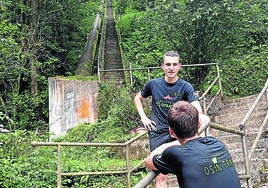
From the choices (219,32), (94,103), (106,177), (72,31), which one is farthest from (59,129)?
(72,31)

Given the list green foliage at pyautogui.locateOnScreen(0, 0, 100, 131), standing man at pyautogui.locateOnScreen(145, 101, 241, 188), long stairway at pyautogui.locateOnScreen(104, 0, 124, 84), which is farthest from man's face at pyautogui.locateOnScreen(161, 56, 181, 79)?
green foliage at pyautogui.locateOnScreen(0, 0, 100, 131)

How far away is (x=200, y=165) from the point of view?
211cm

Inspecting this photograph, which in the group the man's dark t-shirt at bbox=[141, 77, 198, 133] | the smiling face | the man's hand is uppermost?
the smiling face

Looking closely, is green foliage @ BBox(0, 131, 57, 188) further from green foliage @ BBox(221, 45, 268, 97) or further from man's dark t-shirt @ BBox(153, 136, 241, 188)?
green foliage @ BBox(221, 45, 268, 97)

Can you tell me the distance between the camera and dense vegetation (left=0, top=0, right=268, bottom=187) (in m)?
7.09

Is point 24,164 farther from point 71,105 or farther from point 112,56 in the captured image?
point 112,56

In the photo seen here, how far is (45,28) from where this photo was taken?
15422mm

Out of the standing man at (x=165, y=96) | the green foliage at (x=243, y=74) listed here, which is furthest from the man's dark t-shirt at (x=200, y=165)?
the green foliage at (x=243, y=74)

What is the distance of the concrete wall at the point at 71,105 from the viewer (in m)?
11.4

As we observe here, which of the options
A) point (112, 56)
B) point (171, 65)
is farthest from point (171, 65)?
point (112, 56)

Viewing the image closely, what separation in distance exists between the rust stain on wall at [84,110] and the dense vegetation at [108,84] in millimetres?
442

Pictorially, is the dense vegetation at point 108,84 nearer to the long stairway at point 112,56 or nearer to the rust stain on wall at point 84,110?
the rust stain on wall at point 84,110

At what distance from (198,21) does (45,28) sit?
6.90 m

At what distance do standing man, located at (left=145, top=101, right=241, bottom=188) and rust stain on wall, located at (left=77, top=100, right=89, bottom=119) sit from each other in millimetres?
9309
